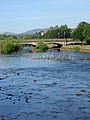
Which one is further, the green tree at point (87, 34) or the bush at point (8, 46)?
the green tree at point (87, 34)

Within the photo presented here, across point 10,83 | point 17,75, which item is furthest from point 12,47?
point 10,83

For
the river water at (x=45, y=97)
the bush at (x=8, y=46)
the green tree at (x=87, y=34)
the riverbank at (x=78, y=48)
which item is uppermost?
the green tree at (x=87, y=34)

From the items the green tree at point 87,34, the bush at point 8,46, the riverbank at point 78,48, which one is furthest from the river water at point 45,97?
the green tree at point 87,34

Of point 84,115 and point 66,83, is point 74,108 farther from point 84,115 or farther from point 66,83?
point 66,83

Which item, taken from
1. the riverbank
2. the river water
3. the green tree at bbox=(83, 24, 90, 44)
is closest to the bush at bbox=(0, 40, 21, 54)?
the riverbank

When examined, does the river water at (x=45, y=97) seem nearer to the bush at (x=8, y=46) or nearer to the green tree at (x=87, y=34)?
the bush at (x=8, y=46)

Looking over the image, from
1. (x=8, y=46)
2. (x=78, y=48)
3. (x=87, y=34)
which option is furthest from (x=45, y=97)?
(x=87, y=34)

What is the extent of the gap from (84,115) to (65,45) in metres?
120

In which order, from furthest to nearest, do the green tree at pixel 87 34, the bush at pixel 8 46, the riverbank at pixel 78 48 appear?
1. the green tree at pixel 87 34
2. the riverbank at pixel 78 48
3. the bush at pixel 8 46

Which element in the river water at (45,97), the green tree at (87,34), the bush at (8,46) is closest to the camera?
the river water at (45,97)

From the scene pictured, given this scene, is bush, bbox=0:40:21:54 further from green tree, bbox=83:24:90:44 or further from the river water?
the river water

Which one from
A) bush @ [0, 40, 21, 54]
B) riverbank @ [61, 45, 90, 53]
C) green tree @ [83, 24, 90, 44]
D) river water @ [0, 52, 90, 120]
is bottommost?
river water @ [0, 52, 90, 120]

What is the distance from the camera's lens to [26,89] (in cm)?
4341

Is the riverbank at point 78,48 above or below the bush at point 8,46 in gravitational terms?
below
